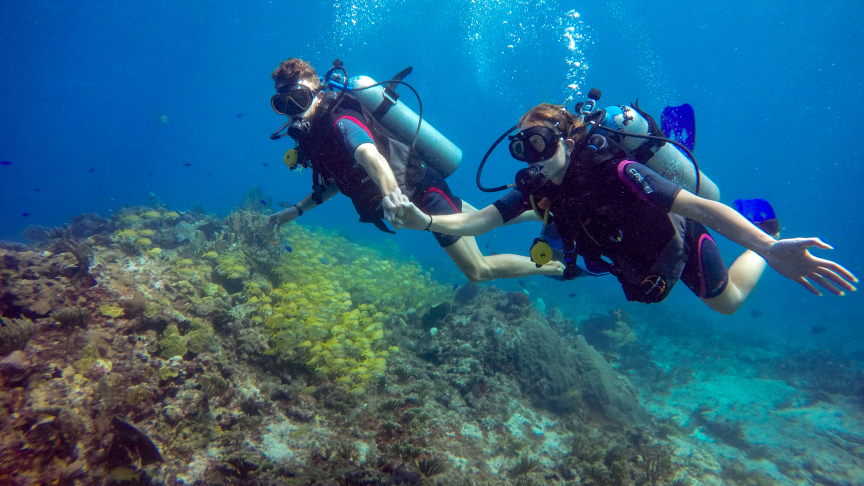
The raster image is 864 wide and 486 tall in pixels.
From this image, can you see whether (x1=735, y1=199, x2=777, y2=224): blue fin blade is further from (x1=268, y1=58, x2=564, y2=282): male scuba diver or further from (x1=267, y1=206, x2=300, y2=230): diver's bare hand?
(x1=267, y1=206, x2=300, y2=230): diver's bare hand

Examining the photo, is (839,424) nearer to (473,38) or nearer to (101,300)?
(101,300)

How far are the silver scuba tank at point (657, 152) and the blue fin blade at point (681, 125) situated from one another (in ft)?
0.48

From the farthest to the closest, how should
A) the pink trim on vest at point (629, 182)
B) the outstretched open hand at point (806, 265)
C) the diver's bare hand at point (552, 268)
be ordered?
the diver's bare hand at point (552, 268)
the pink trim on vest at point (629, 182)
the outstretched open hand at point (806, 265)

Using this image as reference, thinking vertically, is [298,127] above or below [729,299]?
above

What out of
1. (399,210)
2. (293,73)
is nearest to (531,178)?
(399,210)

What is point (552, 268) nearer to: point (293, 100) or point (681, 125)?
point (681, 125)

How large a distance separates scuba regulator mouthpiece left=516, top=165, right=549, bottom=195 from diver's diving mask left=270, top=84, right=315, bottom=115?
2.65m

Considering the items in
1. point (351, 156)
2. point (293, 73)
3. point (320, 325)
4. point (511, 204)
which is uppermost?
point (293, 73)

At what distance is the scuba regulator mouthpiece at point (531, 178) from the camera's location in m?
2.78

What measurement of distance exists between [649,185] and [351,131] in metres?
2.72

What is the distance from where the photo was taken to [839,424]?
9.19m

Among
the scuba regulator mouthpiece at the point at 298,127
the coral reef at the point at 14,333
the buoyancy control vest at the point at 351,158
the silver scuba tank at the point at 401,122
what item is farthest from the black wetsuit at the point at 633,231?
the coral reef at the point at 14,333

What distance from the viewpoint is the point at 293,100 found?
371cm

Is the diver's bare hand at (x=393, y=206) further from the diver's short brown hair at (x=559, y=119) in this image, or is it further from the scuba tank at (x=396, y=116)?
the scuba tank at (x=396, y=116)
